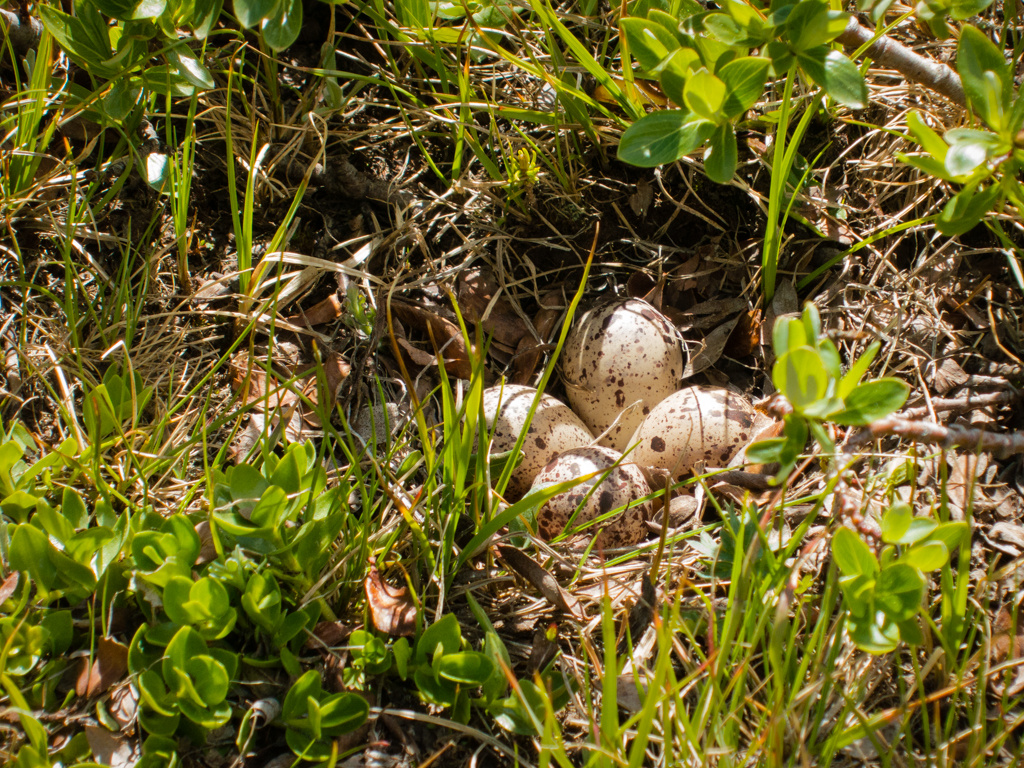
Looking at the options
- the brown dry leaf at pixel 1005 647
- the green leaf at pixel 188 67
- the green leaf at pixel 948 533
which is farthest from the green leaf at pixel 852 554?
the green leaf at pixel 188 67

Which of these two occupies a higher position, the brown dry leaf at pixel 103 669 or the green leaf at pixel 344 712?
the green leaf at pixel 344 712

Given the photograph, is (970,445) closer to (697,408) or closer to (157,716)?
(697,408)

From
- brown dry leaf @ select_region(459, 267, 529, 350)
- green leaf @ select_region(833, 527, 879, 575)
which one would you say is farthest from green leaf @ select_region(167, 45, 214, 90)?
green leaf @ select_region(833, 527, 879, 575)

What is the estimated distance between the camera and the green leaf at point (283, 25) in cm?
145

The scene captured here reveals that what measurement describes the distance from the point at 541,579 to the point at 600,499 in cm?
38

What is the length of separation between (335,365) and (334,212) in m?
0.61

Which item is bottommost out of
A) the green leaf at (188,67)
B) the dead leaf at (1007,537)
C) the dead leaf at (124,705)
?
the dead leaf at (124,705)

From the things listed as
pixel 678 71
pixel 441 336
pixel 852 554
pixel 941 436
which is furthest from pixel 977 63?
pixel 441 336

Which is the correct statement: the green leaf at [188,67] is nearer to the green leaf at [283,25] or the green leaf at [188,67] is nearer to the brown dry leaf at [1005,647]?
the green leaf at [283,25]

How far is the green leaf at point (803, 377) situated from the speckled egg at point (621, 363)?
970mm

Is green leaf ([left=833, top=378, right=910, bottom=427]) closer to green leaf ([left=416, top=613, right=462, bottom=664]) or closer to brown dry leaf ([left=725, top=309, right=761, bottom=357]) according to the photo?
green leaf ([left=416, top=613, right=462, bottom=664])

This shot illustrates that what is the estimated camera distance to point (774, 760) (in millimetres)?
Answer: 1007

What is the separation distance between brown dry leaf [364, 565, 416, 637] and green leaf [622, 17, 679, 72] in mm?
1224

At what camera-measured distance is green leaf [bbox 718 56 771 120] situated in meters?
1.28
